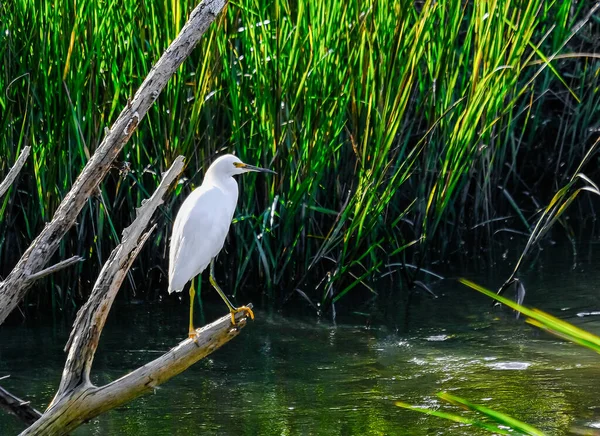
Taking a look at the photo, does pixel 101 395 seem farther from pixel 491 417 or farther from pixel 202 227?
pixel 491 417

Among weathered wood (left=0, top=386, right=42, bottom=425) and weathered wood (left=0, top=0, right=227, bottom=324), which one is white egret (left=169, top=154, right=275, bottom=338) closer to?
weathered wood (left=0, top=386, right=42, bottom=425)

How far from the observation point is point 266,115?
14.2ft

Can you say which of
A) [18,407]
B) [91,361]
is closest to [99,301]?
[91,361]

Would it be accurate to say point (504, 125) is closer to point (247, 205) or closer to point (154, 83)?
point (247, 205)

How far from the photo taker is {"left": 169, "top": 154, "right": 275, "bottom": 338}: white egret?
3.27 metres

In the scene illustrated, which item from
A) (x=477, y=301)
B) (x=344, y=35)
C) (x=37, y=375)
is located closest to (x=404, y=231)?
(x=477, y=301)

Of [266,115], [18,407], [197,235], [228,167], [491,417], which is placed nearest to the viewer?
[491,417]

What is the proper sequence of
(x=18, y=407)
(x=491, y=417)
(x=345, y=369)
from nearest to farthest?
1. (x=491, y=417)
2. (x=18, y=407)
3. (x=345, y=369)

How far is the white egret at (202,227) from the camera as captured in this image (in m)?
3.27

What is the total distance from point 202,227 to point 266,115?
45.7 inches

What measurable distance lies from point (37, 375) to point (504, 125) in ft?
9.50

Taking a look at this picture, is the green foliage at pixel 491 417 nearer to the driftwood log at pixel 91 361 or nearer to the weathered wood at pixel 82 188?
the driftwood log at pixel 91 361

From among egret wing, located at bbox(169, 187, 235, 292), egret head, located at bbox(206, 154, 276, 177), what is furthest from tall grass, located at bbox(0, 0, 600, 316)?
egret wing, located at bbox(169, 187, 235, 292)

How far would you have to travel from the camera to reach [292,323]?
4539 mm
